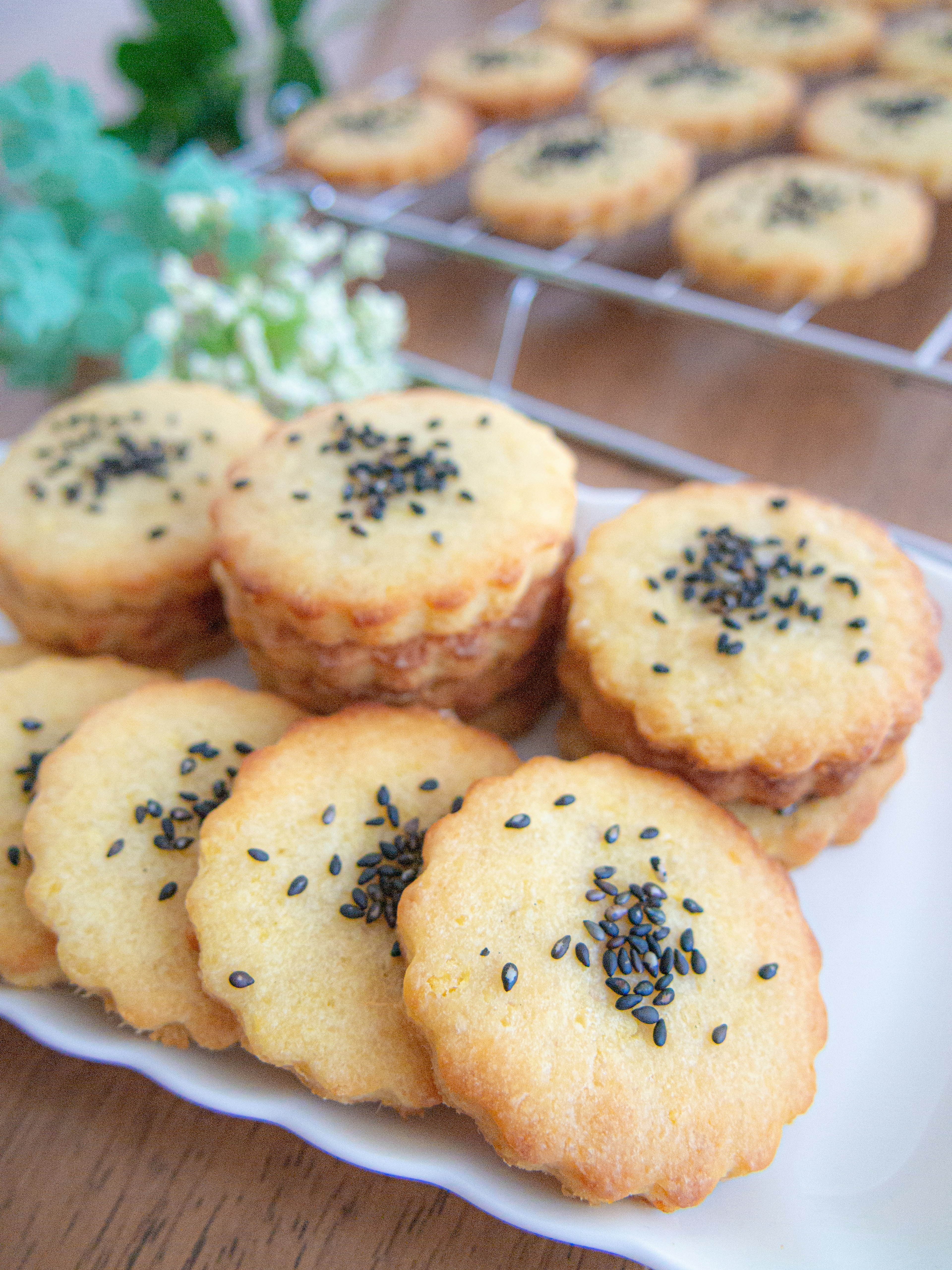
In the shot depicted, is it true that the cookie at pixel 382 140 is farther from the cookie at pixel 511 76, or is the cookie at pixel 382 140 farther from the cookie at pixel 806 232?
the cookie at pixel 806 232

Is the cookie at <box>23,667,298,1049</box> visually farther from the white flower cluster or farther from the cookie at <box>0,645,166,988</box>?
the white flower cluster

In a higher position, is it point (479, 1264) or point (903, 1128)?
point (903, 1128)

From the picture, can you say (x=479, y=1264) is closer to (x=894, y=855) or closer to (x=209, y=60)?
(x=894, y=855)

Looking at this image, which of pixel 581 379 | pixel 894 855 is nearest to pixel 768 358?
pixel 581 379

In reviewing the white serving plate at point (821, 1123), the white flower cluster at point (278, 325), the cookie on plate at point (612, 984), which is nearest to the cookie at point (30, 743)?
the white serving plate at point (821, 1123)

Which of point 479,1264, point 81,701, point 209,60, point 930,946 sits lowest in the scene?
point 479,1264

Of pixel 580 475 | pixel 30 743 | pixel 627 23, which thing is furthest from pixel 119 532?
pixel 627 23
